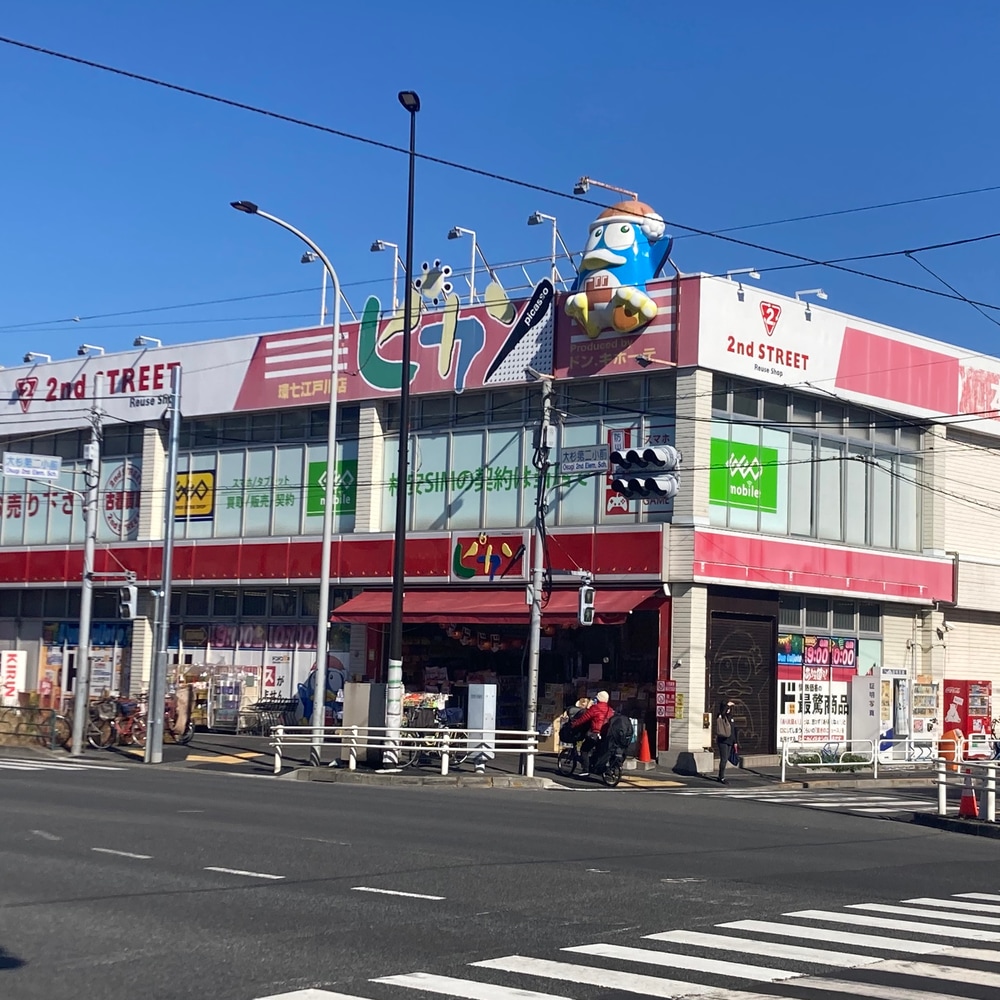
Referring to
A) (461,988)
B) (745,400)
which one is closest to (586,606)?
(745,400)

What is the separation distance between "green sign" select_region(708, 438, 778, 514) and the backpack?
7.72 m

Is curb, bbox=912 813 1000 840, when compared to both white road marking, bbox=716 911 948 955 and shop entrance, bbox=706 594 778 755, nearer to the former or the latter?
white road marking, bbox=716 911 948 955

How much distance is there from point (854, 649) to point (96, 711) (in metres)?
19.3

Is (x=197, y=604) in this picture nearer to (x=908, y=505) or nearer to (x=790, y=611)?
(x=790, y=611)

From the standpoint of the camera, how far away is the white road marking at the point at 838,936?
10297mm

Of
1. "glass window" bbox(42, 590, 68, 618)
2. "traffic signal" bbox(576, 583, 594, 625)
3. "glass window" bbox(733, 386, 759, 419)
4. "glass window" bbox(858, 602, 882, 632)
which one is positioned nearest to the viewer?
"traffic signal" bbox(576, 583, 594, 625)

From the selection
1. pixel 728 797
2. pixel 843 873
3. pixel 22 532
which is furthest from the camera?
pixel 22 532

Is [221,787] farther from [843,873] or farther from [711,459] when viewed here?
[711,459]

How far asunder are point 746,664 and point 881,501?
276 inches

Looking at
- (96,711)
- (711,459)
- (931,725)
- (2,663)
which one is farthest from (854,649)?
(2,663)

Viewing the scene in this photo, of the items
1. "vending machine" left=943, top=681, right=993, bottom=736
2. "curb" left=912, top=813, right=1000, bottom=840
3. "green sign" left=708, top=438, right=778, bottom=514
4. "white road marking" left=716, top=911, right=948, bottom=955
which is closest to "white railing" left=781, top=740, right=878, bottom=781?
"vending machine" left=943, top=681, right=993, bottom=736

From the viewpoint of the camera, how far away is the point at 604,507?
36.1 m

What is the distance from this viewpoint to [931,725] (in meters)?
39.7

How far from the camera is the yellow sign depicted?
44.5m
